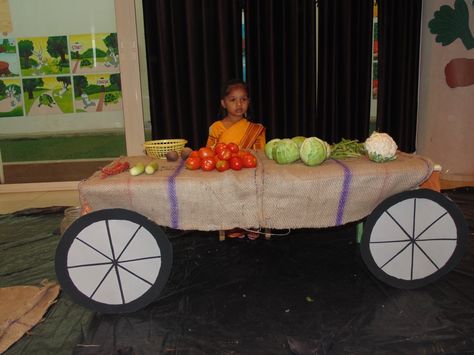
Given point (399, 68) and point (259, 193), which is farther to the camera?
point (399, 68)

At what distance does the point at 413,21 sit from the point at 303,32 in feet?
3.87

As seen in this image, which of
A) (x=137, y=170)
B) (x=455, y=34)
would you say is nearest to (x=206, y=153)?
(x=137, y=170)

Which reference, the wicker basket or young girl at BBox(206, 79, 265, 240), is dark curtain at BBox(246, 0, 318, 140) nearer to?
young girl at BBox(206, 79, 265, 240)

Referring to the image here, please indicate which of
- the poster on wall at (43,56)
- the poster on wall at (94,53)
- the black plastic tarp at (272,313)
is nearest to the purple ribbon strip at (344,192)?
the black plastic tarp at (272,313)

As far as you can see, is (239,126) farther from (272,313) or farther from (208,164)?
(272,313)

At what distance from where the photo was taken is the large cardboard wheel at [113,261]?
1.78m

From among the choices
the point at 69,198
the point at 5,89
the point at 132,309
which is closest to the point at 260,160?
the point at 132,309

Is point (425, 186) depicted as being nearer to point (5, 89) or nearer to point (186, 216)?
point (186, 216)

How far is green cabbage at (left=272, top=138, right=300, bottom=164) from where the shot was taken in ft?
6.44

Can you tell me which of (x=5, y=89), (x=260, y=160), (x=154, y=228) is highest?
(x=5, y=89)

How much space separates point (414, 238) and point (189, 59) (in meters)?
2.85

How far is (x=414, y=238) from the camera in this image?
192cm

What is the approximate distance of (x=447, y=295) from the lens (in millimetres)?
1921

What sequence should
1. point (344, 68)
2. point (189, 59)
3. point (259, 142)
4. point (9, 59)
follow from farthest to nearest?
point (9, 59)
point (344, 68)
point (189, 59)
point (259, 142)
